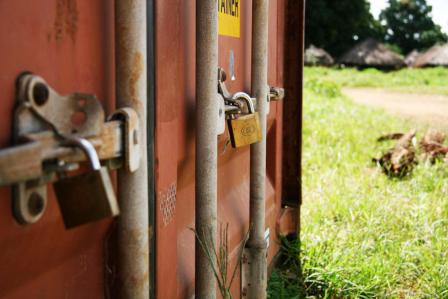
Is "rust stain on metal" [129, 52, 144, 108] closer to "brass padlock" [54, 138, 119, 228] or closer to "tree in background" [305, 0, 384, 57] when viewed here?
"brass padlock" [54, 138, 119, 228]

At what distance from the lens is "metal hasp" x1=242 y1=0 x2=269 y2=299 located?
1.74m

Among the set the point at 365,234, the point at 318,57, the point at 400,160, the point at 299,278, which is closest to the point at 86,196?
the point at 299,278

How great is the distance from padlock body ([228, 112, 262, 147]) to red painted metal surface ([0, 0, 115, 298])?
546 mm

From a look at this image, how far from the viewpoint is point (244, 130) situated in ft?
5.27

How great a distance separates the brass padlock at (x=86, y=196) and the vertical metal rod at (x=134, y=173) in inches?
6.2

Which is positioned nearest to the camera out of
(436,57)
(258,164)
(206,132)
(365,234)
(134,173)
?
(134,173)

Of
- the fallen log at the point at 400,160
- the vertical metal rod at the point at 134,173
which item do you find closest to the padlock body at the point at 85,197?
the vertical metal rod at the point at 134,173

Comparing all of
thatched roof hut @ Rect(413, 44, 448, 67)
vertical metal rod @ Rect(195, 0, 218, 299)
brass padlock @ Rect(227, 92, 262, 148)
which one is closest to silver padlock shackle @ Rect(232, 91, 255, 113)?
brass padlock @ Rect(227, 92, 262, 148)

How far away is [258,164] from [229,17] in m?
0.45

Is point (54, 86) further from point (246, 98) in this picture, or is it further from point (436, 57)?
point (436, 57)

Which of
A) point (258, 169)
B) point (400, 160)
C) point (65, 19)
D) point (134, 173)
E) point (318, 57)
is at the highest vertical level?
point (318, 57)

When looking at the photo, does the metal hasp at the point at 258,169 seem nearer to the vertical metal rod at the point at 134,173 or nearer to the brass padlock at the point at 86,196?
the vertical metal rod at the point at 134,173

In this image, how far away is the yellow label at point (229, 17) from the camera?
64.2 inches

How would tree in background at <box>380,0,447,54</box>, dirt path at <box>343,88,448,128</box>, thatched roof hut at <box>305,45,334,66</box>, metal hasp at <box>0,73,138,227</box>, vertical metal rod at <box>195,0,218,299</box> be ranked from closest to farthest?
metal hasp at <box>0,73,138,227</box> → vertical metal rod at <box>195,0,218,299</box> → dirt path at <box>343,88,448,128</box> → thatched roof hut at <box>305,45,334,66</box> → tree in background at <box>380,0,447,54</box>
